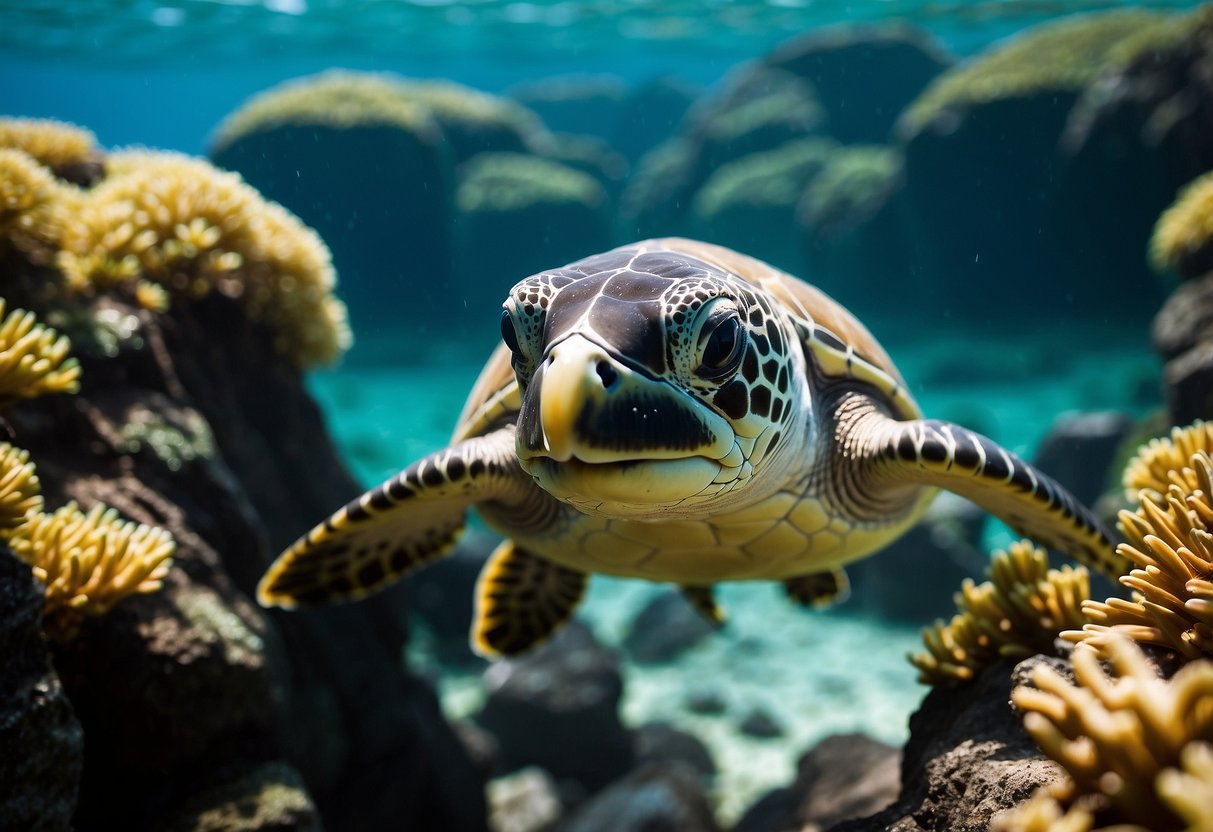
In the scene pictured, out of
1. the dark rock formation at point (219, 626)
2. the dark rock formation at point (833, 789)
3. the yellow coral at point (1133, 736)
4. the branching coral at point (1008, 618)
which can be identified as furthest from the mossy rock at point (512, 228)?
the yellow coral at point (1133, 736)

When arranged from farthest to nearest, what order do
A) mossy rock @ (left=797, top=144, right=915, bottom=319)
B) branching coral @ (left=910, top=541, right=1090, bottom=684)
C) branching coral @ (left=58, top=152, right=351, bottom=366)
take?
mossy rock @ (left=797, top=144, right=915, bottom=319) → branching coral @ (left=58, top=152, right=351, bottom=366) → branching coral @ (left=910, top=541, right=1090, bottom=684)

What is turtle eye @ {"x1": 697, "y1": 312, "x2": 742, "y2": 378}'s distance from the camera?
1.89m

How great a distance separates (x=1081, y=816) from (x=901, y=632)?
333 inches

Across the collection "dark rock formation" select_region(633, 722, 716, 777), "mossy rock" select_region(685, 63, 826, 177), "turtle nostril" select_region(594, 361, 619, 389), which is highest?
"mossy rock" select_region(685, 63, 826, 177)

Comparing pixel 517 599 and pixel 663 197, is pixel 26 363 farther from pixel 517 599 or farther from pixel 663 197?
pixel 663 197

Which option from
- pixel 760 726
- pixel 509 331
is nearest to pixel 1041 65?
pixel 760 726

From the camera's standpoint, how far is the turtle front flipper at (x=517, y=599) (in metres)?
3.83

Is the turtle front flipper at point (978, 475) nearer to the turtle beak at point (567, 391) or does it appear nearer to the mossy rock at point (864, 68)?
the turtle beak at point (567, 391)

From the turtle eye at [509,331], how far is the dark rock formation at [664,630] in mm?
7418

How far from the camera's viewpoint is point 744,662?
27.7ft

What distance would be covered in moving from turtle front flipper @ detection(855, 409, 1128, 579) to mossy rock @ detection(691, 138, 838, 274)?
1903 centimetres

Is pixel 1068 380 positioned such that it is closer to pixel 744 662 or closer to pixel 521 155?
pixel 744 662

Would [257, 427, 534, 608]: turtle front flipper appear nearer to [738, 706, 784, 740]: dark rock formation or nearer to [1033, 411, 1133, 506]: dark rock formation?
[738, 706, 784, 740]: dark rock formation

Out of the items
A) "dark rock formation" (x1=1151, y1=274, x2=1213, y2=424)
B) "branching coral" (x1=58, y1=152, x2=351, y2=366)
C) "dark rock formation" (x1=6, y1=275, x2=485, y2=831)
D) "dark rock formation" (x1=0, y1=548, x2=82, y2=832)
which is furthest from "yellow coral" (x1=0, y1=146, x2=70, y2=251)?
"dark rock formation" (x1=1151, y1=274, x2=1213, y2=424)
